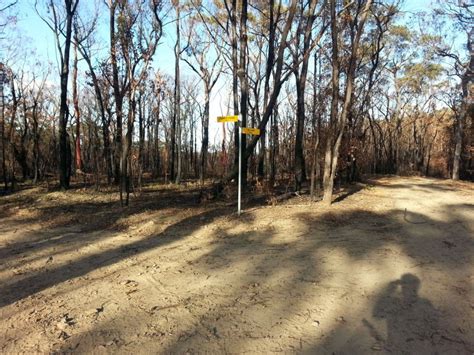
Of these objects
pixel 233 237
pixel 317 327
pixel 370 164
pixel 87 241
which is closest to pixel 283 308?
pixel 317 327

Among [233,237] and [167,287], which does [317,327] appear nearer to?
[167,287]

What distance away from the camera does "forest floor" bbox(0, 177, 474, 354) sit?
150 inches

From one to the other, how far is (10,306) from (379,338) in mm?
4063

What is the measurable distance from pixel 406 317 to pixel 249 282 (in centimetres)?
197

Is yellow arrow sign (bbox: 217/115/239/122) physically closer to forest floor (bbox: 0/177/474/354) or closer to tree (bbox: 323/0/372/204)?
forest floor (bbox: 0/177/474/354)

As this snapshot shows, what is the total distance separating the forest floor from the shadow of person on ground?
0.7 inches

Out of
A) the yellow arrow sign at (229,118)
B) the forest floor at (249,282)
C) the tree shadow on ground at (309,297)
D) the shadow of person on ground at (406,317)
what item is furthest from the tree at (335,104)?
the shadow of person on ground at (406,317)

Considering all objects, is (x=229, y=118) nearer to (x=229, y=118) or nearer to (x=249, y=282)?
(x=229, y=118)

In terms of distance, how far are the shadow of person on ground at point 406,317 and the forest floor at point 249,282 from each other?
0.02m

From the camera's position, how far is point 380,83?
32.8 meters

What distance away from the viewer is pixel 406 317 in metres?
4.17

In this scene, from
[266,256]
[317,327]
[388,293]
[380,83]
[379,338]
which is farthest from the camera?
[380,83]

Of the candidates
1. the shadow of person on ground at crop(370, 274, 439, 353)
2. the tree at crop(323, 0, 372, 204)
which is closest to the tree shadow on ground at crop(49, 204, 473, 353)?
the shadow of person on ground at crop(370, 274, 439, 353)

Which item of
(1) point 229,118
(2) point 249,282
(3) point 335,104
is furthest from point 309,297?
(3) point 335,104
